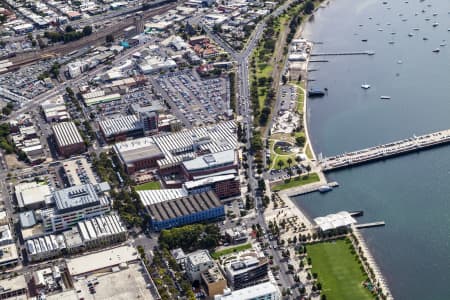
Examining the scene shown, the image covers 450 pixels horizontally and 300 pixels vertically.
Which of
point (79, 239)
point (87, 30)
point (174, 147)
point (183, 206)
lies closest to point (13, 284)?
point (79, 239)

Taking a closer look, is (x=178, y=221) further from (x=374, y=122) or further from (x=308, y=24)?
(x=308, y=24)

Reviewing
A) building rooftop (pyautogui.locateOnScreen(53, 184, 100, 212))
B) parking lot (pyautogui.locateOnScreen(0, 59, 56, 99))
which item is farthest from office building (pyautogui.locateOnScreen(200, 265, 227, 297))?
parking lot (pyautogui.locateOnScreen(0, 59, 56, 99))

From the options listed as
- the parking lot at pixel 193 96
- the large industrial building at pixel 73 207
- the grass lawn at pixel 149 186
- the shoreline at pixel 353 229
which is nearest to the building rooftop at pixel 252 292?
the shoreline at pixel 353 229

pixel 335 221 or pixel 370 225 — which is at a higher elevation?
pixel 335 221

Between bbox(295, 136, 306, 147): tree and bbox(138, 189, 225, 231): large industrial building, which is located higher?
bbox(295, 136, 306, 147): tree

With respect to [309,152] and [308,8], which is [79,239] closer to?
[309,152]

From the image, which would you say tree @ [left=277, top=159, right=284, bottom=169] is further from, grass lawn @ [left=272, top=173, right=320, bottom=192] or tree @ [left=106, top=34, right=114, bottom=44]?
tree @ [left=106, top=34, right=114, bottom=44]

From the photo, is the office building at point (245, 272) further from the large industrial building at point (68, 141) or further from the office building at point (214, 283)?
the large industrial building at point (68, 141)
